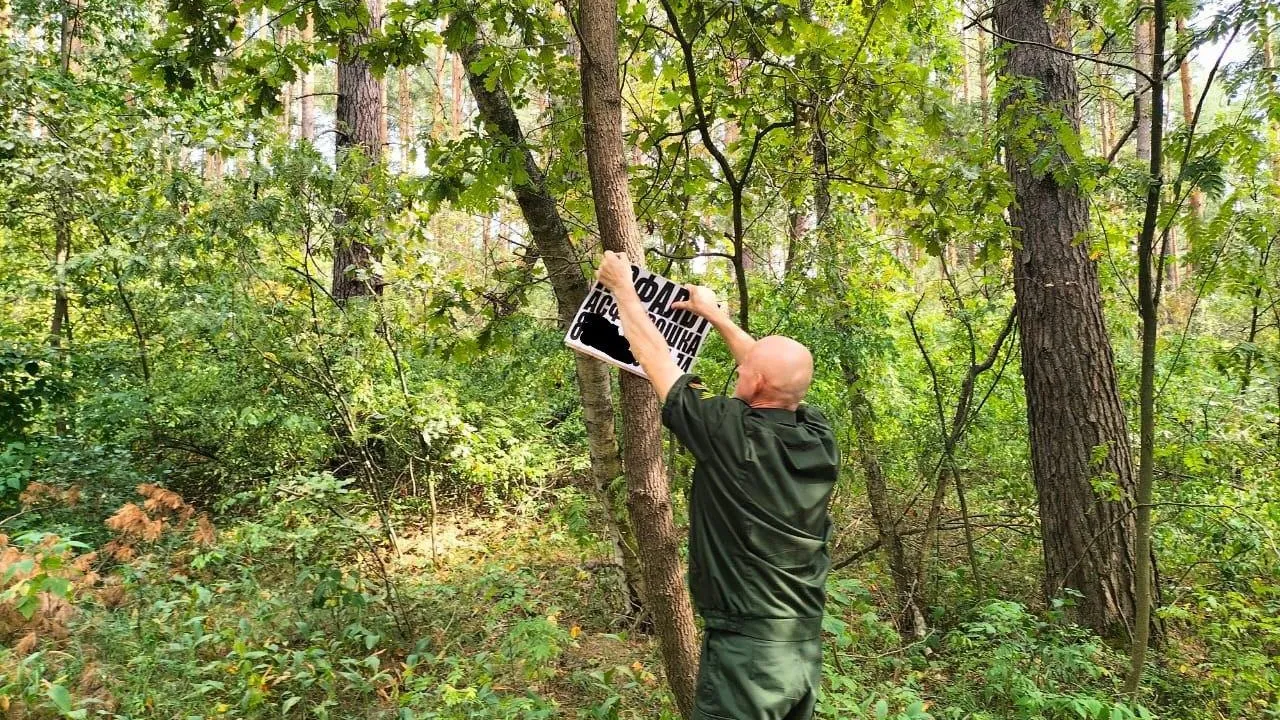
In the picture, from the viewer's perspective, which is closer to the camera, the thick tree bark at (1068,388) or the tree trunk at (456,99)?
the thick tree bark at (1068,388)

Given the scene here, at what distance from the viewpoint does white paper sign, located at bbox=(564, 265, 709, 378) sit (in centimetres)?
255

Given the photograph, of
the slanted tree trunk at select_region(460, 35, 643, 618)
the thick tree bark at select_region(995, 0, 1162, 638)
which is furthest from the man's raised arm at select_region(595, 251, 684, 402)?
the thick tree bark at select_region(995, 0, 1162, 638)

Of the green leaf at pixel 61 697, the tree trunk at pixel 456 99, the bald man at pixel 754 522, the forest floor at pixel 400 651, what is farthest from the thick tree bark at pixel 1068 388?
the tree trunk at pixel 456 99

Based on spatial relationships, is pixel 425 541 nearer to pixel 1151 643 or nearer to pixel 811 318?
pixel 811 318

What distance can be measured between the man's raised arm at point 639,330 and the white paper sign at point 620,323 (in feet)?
0.23

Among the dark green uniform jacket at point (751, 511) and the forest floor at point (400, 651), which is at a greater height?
the dark green uniform jacket at point (751, 511)

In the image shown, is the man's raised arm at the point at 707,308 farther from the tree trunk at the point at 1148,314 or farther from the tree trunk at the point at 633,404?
the tree trunk at the point at 1148,314

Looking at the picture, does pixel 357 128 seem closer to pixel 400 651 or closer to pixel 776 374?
pixel 400 651

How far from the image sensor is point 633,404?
8.77 feet

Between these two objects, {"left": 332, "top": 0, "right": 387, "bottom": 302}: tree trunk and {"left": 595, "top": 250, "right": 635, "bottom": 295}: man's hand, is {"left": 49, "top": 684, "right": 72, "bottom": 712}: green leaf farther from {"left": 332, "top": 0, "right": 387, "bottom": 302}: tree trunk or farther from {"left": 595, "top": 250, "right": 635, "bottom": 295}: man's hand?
{"left": 332, "top": 0, "right": 387, "bottom": 302}: tree trunk

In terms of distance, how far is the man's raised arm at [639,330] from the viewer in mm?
2316

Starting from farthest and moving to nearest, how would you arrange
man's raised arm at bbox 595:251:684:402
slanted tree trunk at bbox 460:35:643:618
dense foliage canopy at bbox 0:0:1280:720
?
slanted tree trunk at bbox 460:35:643:618 < dense foliage canopy at bbox 0:0:1280:720 < man's raised arm at bbox 595:251:684:402

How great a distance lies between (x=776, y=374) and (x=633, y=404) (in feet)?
2.01

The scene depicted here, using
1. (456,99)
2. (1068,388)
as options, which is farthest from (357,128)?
(456,99)
